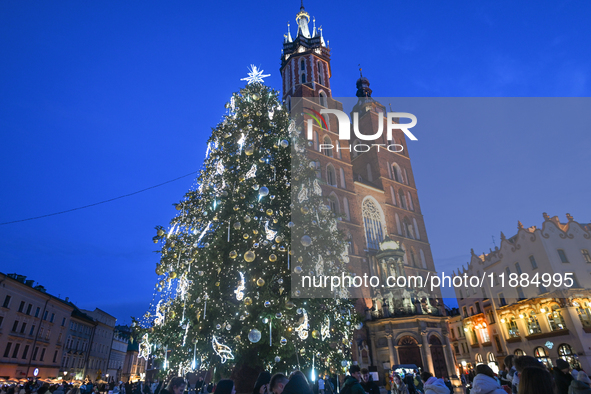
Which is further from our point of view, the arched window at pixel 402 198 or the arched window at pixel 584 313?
the arched window at pixel 402 198

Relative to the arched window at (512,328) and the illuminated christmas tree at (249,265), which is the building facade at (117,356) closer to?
the illuminated christmas tree at (249,265)

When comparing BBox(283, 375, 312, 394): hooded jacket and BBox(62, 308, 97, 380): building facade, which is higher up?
BBox(62, 308, 97, 380): building facade

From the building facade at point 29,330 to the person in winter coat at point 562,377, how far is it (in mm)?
35121

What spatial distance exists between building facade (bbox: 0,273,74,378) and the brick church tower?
28.1 meters

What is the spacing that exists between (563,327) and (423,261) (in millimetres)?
12586

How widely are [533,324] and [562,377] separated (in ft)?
98.8

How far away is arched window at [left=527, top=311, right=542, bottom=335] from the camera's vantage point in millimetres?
28292

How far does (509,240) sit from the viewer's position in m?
34.4

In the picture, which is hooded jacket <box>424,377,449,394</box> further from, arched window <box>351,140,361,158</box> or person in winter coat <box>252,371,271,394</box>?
arched window <box>351,140,361,158</box>

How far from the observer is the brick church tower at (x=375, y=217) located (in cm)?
2622

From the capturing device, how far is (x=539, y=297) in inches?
1096

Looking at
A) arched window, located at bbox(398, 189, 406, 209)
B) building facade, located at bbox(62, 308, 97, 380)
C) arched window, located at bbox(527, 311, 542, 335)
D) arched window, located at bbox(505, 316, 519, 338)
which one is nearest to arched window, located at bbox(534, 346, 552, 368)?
arched window, located at bbox(527, 311, 542, 335)

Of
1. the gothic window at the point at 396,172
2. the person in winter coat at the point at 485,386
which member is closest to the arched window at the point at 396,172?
the gothic window at the point at 396,172

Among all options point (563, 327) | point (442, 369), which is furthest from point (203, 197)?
point (563, 327)
